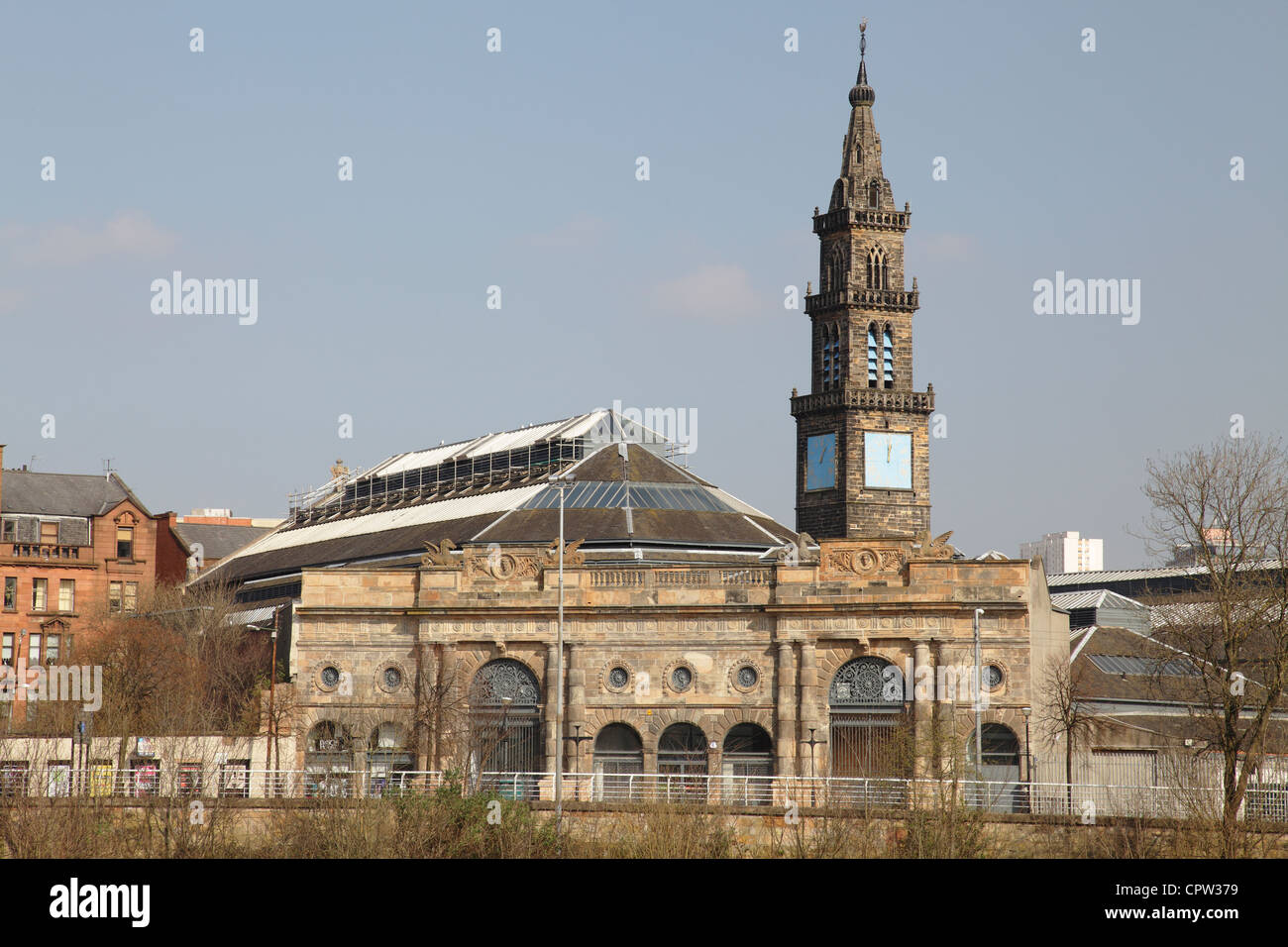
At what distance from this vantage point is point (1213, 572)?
189 ft

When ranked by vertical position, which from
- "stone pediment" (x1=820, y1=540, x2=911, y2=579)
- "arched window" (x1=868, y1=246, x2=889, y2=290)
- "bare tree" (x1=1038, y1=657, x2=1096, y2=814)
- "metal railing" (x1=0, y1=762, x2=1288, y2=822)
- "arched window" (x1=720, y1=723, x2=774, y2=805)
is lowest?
"metal railing" (x1=0, y1=762, x2=1288, y2=822)

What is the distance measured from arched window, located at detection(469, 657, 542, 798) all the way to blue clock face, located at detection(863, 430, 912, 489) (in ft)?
186

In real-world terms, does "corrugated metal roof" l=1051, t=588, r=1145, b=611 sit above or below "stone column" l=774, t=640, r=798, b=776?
above

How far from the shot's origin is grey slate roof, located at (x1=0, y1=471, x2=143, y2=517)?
4412 inches

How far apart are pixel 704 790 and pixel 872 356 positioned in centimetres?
7067

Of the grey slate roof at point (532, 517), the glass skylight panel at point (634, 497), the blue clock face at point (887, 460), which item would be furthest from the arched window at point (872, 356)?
the glass skylight panel at point (634, 497)

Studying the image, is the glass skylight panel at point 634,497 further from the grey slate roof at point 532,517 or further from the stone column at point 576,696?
the stone column at point 576,696

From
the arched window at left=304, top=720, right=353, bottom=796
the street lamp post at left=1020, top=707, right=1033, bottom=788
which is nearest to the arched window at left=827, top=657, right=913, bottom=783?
the street lamp post at left=1020, top=707, right=1033, bottom=788

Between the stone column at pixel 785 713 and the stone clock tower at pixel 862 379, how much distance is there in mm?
53565

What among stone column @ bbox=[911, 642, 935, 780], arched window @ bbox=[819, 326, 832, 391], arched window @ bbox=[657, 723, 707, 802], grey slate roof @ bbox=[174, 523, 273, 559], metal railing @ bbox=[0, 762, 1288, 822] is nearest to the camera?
metal railing @ bbox=[0, 762, 1288, 822]

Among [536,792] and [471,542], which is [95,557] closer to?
[471,542]

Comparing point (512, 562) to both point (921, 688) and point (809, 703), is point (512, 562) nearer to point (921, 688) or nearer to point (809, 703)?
point (809, 703)

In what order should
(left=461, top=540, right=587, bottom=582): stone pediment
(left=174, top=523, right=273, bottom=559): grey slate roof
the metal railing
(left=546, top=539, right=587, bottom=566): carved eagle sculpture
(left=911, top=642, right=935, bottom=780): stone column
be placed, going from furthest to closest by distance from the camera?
(left=174, top=523, right=273, bottom=559): grey slate roof, (left=461, top=540, right=587, bottom=582): stone pediment, (left=546, top=539, right=587, bottom=566): carved eagle sculpture, (left=911, top=642, right=935, bottom=780): stone column, the metal railing

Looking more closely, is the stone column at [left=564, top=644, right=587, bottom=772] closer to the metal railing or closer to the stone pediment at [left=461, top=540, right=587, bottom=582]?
the metal railing
